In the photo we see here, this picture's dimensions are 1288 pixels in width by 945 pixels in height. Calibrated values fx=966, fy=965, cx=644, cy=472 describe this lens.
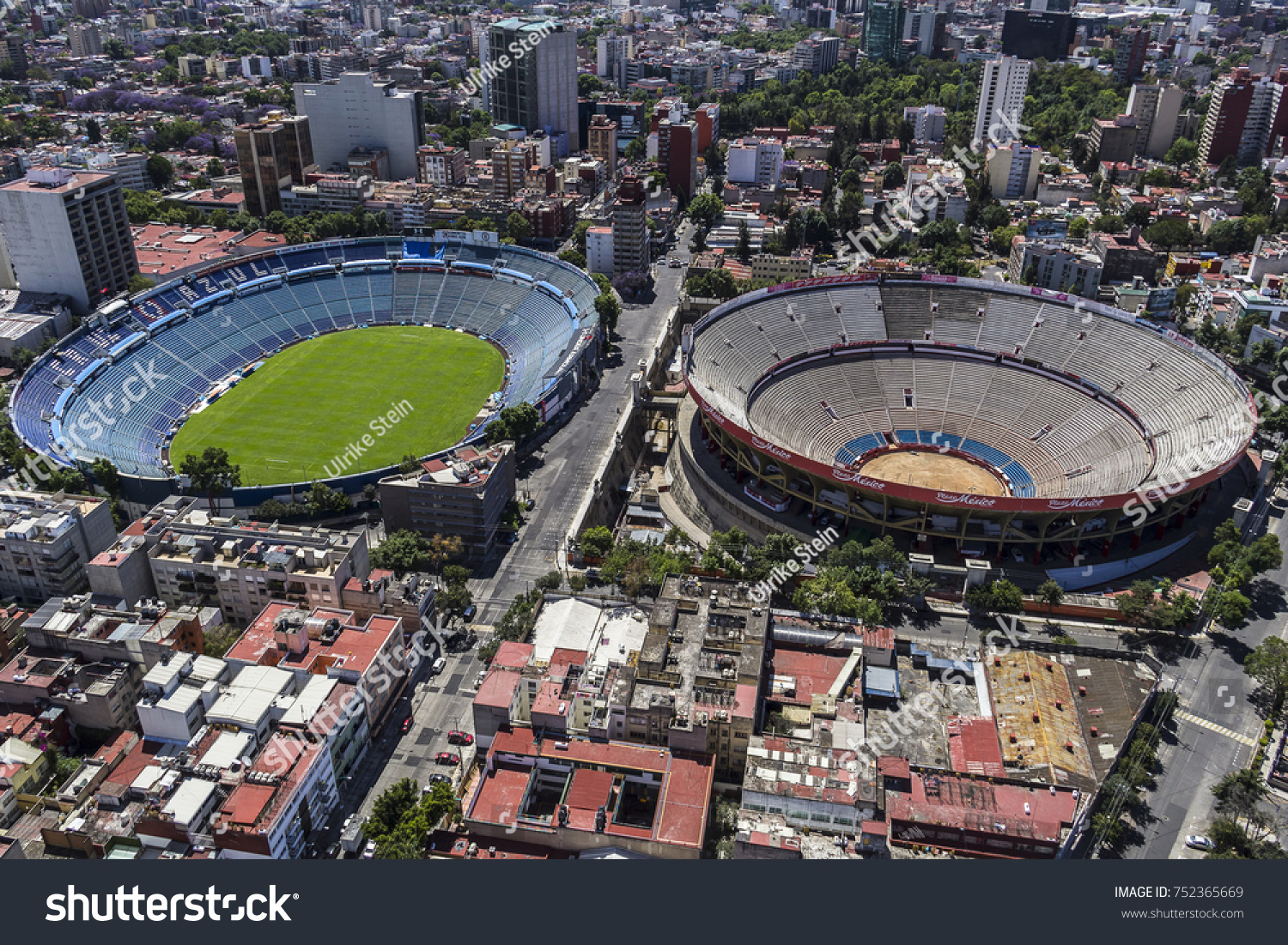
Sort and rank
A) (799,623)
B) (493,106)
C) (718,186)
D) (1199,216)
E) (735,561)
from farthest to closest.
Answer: (493,106)
(718,186)
(1199,216)
(735,561)
(799,623)

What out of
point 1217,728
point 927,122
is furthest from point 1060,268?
point 927,122

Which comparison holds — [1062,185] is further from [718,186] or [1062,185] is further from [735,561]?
[735,561]

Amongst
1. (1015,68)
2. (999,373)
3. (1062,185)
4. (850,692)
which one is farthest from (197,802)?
(1015,68)

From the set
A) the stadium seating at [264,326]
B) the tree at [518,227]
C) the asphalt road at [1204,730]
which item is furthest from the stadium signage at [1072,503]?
the tree at [518,227]

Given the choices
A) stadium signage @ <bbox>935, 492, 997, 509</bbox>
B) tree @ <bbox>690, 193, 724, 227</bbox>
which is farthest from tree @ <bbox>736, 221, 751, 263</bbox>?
stadium signage @ <bbox>935, 492, 997, 509</bbox>

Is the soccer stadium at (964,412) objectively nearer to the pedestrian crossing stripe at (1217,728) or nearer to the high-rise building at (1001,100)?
the pedestrian crossing stripe at (1217,728)

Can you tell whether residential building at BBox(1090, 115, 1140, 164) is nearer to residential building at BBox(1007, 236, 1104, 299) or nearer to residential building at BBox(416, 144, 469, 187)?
residential building at BBox(1007, 236, 1104, 299)

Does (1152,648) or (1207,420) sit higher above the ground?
(1207,420)
